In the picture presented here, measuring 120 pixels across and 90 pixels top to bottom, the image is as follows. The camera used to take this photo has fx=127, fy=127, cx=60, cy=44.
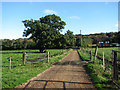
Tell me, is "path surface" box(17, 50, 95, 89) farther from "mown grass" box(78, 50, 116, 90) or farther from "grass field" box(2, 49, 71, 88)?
"grass field" box(2, 49, 71, 88)

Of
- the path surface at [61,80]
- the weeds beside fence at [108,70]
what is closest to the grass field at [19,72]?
the path surface at [61,80]

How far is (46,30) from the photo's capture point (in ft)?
90.4

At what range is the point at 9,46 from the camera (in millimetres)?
74312

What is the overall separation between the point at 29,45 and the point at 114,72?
242 feet

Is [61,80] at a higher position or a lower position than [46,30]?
lower

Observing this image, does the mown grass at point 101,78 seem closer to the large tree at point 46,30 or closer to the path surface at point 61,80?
the path surface at point 61,80

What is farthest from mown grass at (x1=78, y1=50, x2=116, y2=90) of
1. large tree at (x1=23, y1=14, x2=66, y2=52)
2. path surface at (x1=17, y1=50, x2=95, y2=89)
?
large tree at (x1=23, y1=14, x2=66, y2=52)

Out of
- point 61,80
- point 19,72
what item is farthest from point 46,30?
point 61,80

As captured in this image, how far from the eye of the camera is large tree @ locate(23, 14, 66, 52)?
89.5ft

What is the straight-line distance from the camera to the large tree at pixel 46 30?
27.3 meters

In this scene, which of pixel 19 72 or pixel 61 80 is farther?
pixel 19 72

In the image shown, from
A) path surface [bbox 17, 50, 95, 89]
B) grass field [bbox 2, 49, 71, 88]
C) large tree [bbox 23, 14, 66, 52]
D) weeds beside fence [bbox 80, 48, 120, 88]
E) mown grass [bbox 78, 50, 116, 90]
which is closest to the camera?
mown grass [bbox 78, 50, 116, 90]

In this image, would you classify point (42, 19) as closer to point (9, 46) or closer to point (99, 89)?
point (99, 89)

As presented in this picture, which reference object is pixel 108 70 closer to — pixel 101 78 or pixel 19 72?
pixel 101 78
